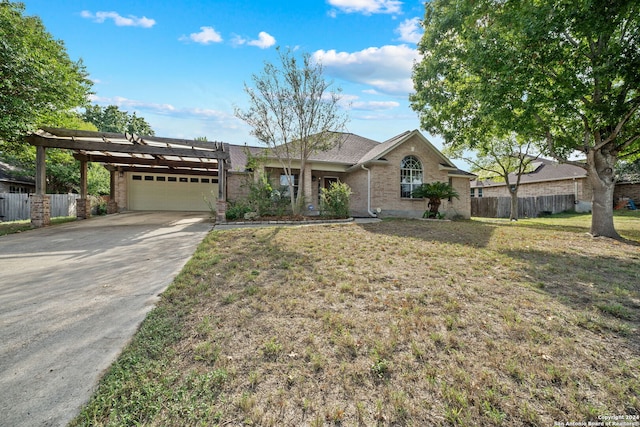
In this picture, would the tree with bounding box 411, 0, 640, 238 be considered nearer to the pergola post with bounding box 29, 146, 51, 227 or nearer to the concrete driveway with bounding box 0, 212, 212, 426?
the concrete driveway with bounding box 0, 212, 212, 426

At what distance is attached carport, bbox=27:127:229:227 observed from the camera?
10.4 m

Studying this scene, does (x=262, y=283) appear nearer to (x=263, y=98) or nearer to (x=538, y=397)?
(x=538, y=397)

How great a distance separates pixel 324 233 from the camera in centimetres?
882

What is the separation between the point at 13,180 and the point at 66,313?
25.3 metres

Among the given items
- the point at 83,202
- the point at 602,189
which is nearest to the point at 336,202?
the point at 602,189

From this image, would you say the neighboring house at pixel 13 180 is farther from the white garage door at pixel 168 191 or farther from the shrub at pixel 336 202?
the shrub at pixel 336 202

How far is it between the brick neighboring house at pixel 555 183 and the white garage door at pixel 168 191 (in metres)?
26.6

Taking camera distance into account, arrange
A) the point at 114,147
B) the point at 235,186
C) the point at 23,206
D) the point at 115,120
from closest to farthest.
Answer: the point at 114,147 → the point at 235,186 → the point at 23,206 → the point at 115,120

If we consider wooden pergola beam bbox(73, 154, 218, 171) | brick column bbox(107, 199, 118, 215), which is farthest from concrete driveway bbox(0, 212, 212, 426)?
brick column bbox(107, 199, 118, 215)

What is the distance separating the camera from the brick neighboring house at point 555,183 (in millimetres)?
22031

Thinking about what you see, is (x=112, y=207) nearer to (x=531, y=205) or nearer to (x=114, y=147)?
(x=114, y=147)

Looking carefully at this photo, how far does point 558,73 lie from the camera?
8133 millimetres

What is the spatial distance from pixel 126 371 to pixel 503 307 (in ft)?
13.9

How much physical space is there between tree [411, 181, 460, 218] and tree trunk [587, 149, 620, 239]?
5.05 metres
